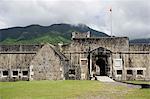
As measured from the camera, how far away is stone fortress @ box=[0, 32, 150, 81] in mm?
59812

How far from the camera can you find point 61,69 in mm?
56531

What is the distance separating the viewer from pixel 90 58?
60531mm

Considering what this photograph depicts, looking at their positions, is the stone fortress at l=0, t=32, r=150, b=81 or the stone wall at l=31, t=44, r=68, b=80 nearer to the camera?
the stone wall at l=31, t=44, r=68, b=80

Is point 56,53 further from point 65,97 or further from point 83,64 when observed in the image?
point 65,97

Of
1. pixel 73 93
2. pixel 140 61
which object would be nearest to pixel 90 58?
pixel 140 61

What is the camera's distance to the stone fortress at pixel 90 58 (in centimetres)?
5981

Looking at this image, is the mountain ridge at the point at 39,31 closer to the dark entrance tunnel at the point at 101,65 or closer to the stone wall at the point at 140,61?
the dark entrance tunnel at the point at 101,65

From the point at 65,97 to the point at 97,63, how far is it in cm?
3445

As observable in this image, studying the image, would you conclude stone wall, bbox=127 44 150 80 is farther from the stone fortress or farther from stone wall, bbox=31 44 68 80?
stone wall, bbox=31 44 68 80

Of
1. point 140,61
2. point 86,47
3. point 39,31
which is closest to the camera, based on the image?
point 140,61

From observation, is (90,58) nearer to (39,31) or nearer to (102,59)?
(102,59)

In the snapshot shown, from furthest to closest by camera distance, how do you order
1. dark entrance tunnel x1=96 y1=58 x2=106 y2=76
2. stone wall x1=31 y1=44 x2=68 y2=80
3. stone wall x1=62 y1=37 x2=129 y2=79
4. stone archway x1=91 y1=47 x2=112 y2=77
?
dark entrance tunnel x1=96 y1=58 x2=106 y2=76
stone wall x1=62 y1=37 x2=129 y2=79
stone archway x1=91 y1=47 x2=112 y2=77
stone wall x1=31 y1=44 x2=68 y2=80

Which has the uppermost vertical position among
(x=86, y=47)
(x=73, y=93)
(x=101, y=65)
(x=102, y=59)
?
(x=86, y=47)

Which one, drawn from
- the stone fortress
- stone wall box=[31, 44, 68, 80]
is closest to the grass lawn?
stone wall box=[31, 44, 68, 80]
